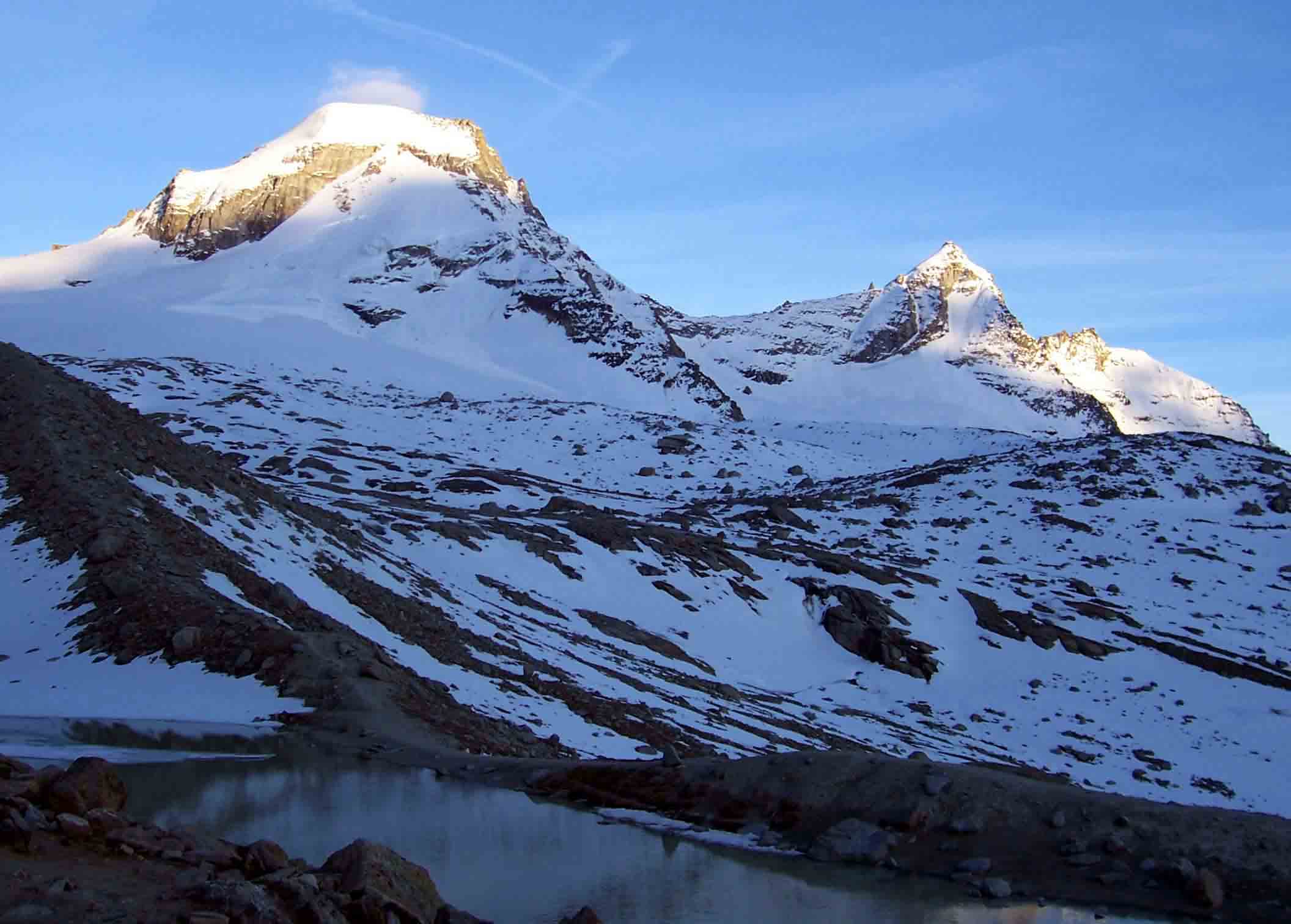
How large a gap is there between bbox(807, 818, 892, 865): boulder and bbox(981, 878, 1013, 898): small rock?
1.22 metres

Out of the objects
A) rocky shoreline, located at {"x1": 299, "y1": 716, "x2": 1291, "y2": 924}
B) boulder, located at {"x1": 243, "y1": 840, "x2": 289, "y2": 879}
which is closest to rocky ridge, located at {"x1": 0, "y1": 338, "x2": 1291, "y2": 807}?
rocky shoreline, located at {"x1": 299, "y1": 716, "x2": 1291, "y2": 924}

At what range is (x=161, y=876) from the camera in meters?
7.98

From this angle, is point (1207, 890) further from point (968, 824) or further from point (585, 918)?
point (585, 918)

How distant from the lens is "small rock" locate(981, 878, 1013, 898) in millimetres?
11070

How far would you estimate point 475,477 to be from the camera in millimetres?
63750

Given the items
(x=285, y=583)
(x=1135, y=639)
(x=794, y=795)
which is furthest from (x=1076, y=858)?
(x=1135, y=639)

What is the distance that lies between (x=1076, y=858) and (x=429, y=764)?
8.37 meters

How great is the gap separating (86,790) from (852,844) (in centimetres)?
758

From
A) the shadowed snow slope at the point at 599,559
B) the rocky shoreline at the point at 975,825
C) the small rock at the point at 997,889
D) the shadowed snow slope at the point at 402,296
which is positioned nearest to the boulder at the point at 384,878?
the rocky shoreline at the point at 975,825

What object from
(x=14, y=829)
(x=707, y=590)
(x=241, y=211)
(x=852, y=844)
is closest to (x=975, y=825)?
(x=852, y=844)

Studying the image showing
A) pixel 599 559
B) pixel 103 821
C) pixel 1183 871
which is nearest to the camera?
pixel 103 821

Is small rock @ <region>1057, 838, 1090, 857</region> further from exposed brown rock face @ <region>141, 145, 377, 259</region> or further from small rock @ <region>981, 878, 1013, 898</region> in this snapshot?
exposed brown rock face @ <region>141, 145, 377, 259</region>

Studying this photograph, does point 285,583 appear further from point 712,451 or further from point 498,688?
point 712,451

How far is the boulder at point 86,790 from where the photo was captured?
361 inches
